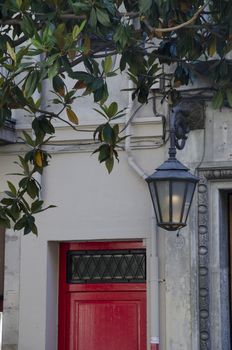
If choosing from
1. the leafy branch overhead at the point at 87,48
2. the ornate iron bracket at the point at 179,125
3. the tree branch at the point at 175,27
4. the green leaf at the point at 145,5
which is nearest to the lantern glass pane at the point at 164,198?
the leafy branch overhead at the point at 87,48

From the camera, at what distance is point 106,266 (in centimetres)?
1010

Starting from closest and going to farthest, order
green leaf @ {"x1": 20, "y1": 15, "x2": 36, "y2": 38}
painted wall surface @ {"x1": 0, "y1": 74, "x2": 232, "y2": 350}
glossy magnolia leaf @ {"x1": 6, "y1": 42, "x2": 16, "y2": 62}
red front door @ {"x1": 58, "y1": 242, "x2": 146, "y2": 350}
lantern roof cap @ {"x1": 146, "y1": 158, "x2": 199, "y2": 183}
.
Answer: glossy magnolia leaf @ {"x1": 6, "y1": 42, "x2": 16, "y2": 62} → green leaf @ {"x1": 20, "y1": 15, "x2": 36, "y2": 38} → lantern roof cap @ {"x1": 146, "y1": 158, "x2": 199, "y2": 183} → painted wall surface @ {"x1": 0, "y1": 74, "x2": 232, "y2": 350} → red front door @ {"x1": 58, "y1": 242, "x2": 146, "y2": 350}

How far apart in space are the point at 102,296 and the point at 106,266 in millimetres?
344

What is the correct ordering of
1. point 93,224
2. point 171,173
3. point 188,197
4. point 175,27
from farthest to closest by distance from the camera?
1. point 93,224
2. point 188,197
3. point 171,173
4. point 175,27

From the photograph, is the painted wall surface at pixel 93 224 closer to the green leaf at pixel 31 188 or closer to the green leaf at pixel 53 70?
the green leaf at pixel 31 188

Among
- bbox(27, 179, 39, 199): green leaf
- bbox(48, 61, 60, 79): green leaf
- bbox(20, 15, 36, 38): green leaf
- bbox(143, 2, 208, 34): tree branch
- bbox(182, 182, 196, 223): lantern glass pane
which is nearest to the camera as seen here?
bbox(48, 61, 60, 79): green leaf

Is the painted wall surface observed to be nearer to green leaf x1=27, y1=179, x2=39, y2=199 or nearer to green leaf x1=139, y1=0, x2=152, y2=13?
green leaf x1=27, y1=179, x2=39, y2=199

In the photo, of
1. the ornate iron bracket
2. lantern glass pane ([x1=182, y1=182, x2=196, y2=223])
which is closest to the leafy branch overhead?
lantern glass pane ([x1=182, y1=182, x2=196, y2=223])

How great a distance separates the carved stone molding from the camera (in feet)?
29.7

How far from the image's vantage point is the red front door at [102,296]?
984 centimetres

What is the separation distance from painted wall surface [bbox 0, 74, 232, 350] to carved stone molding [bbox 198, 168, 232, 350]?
0.08 m

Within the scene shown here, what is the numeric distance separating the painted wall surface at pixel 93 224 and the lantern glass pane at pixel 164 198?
4.15 ft

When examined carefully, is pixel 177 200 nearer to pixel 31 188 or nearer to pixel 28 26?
pixel 31 188

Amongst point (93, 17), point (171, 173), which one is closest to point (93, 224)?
point (171, 173)
